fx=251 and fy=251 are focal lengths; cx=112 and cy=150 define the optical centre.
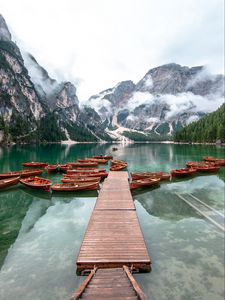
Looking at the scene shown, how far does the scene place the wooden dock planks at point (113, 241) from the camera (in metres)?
14.2

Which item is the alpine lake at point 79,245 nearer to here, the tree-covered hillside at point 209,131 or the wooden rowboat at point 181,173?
the wooden rowboat at point 181,173

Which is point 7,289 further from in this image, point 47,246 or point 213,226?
point 213,226

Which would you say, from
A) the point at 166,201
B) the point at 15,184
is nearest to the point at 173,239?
the point at 166,201

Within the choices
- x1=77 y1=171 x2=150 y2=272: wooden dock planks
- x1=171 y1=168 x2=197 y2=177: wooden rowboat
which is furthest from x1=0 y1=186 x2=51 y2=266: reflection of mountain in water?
x1=171 y1=168 x2=197 y2=177: wooden rowboat

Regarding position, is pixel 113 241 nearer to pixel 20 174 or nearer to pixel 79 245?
pixel 79 245

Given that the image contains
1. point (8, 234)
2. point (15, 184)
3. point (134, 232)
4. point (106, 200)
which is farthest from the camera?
point (15, 184)

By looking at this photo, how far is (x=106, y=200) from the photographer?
2711cm

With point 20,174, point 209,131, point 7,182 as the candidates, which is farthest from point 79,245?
point 209,131

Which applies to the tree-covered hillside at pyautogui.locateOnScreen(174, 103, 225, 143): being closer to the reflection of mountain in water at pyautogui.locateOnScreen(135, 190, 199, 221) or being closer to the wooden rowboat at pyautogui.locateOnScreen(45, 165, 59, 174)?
the wooden rowboat at pyautogui.locateOnScreen(45, 165, 59, 174)

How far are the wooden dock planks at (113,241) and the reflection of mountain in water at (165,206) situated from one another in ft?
14.6

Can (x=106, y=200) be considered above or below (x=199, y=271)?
above

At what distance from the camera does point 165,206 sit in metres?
30.3

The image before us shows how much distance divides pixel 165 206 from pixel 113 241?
15295 millimetres

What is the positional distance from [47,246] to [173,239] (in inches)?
393
